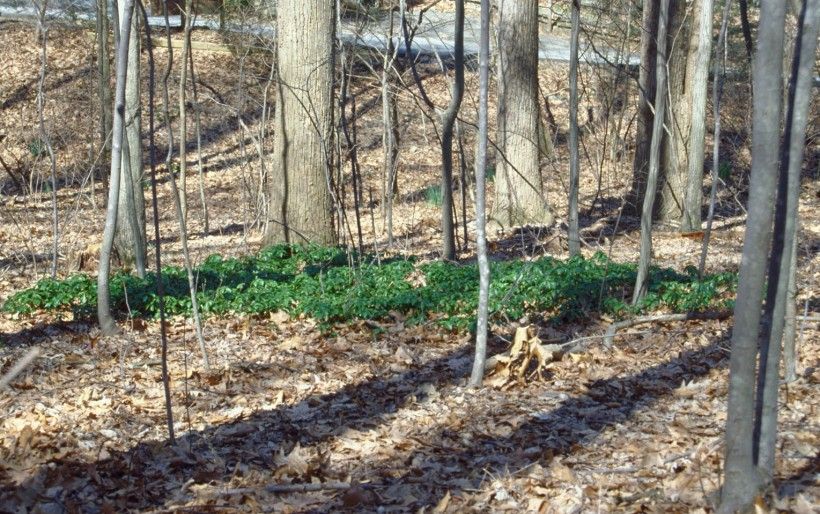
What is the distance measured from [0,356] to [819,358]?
662 centimetres

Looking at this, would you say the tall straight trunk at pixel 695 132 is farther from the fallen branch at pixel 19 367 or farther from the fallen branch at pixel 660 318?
the fallen branch at pixel 19 367

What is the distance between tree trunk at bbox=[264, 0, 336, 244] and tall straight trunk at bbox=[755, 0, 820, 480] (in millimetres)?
7290

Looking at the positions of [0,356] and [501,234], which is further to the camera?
[501,234]

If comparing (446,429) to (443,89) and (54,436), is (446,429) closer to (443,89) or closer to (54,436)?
(54,436)

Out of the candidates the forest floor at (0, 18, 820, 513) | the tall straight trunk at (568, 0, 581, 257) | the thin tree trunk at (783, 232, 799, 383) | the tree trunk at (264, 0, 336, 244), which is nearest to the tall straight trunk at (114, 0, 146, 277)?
the forest floor at (0, 18, 820, 513)

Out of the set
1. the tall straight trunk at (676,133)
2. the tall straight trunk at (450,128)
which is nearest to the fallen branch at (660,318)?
the tall straight trunk at (450,128)

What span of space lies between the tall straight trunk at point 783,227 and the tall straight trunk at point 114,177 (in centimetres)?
399

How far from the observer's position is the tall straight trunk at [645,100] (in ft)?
43.3

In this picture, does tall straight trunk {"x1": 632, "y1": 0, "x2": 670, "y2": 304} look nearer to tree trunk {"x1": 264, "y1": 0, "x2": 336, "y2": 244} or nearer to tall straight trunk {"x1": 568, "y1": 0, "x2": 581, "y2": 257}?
tall straight trunk {"x1": 568, "y1": 0, "x2": 581, "y2": 257}

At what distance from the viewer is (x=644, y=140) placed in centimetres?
1394

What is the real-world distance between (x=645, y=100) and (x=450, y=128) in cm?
497

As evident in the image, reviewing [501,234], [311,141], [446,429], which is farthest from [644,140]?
[446,429]

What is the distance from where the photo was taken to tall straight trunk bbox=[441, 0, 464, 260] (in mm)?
8312

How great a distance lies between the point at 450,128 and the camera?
9172 mm
